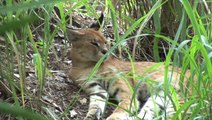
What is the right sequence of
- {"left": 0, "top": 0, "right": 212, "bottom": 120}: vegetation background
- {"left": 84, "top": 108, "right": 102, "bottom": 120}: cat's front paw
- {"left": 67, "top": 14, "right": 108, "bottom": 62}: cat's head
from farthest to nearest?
{"left": 67, "top": 14, "right": 108, "bottom": 62}: cat's head < {"left": 84, "top": 108, "right": 102, "bottom": 120}: cat's front paw < {"left": 0, "top": 0, "right": 212, "bottom": 120}: vegetation background

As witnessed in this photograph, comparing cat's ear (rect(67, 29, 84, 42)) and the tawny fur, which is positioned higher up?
cat's ear (rect(67, 29, 84, 42))

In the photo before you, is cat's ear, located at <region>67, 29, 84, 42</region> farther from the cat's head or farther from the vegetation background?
the vegetation background

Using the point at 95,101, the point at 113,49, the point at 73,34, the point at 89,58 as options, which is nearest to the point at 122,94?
the point at 95,101

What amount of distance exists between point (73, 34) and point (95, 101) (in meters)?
0.91

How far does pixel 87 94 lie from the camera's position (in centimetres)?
335

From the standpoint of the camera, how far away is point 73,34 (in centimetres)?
384

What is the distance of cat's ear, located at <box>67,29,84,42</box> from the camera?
3.81 meters

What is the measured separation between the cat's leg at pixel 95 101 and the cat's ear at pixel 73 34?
1.83ft

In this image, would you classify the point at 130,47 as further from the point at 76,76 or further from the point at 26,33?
the point at 26,33

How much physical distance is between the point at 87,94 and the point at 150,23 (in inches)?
33.5

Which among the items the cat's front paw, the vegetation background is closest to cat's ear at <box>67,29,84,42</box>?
the vegetation background

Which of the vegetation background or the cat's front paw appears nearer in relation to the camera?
the vegetation background

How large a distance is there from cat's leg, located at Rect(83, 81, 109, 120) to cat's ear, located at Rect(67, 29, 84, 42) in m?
0.56

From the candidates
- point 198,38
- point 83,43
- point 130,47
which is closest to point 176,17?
point 130,47
